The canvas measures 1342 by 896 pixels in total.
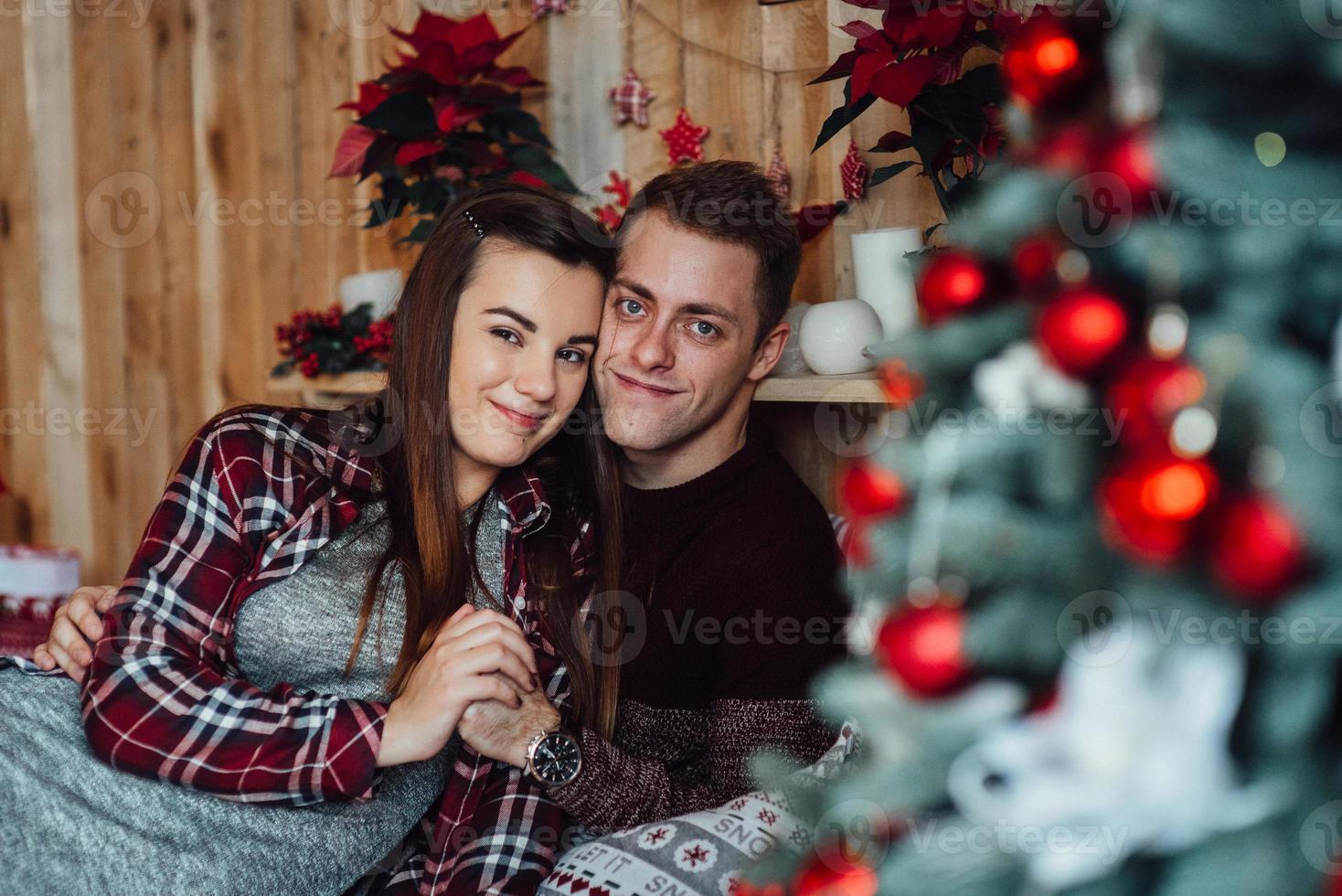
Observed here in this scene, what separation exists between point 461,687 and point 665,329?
55 cm

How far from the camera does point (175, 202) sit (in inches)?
112

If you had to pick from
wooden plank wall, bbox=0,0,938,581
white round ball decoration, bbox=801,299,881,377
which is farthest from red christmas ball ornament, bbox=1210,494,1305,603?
wooden plank wall, bbox=0,0,938,581

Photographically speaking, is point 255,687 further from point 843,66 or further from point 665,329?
point 843,66

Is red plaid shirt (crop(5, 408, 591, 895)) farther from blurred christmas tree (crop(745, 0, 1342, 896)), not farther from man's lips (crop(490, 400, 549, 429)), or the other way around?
blurred christmas tree (crop(745, 0, 1342, 896))

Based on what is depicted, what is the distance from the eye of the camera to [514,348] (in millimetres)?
1352

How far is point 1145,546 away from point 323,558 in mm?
1003

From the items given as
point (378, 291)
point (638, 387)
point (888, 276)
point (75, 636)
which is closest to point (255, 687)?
point (75, 636)

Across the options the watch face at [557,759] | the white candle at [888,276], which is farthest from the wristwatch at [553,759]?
the white candle at [888,276]

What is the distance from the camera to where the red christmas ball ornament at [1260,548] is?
473 mm

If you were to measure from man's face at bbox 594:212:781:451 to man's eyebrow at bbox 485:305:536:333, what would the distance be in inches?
5.5

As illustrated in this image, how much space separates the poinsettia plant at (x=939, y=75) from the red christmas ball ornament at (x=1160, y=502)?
852 mm

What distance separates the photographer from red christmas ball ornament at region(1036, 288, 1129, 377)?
520 millimetres

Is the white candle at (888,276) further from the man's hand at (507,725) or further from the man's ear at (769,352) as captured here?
the man's hand at (507,725)

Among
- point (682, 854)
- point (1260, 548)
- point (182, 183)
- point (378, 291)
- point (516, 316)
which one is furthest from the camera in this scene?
point (182, 183)
